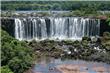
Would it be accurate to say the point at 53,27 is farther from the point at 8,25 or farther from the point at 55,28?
the point at 8,25

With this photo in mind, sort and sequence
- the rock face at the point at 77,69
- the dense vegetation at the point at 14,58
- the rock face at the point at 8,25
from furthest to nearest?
the rock face at the point at 8,25
the rock face at the point at 77,69
the dense vegetation at the point at 14,58

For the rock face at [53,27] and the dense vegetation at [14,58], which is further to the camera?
the rock face at [53,27]

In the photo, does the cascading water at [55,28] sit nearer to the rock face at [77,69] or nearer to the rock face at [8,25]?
the rock face at [8,25]

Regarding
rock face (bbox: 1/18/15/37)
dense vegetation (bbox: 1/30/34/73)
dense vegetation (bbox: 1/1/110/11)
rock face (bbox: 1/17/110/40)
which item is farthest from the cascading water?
dense vegetation (bbox: 1/1/110/11)

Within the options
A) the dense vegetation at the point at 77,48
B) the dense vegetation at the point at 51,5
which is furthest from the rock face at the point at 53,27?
the dense vegetation at the point at 51,5

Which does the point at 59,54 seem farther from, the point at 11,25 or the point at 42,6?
the point at 42,6

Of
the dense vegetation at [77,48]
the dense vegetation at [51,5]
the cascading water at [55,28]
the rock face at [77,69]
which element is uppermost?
the dense vegetation at [51,5]
